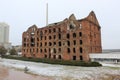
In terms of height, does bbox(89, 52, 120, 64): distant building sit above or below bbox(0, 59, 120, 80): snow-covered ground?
above

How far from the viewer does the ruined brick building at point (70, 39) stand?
5445 cm

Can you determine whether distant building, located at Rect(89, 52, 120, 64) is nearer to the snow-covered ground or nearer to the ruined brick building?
the ruined brick building

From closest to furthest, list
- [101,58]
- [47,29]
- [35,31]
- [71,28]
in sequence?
1. [101,58]
2. [71,28]
3. [47,29]
4. [35,31]

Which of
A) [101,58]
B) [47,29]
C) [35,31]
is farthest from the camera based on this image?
[35,31]

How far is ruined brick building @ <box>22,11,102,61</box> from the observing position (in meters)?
54.5

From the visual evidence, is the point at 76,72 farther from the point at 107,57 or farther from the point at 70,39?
the point at 70,39

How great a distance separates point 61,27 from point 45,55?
43.5ft

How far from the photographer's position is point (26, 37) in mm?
76688

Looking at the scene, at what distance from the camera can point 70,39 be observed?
57.2 m

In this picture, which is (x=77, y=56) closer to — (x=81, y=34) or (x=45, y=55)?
(x=81, y=34)

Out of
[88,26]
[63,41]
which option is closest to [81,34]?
[88,26]

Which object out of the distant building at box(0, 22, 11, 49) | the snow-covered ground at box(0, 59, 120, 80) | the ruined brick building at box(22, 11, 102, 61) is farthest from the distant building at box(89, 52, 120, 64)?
the distant building at box(0, 22, 11, 49)

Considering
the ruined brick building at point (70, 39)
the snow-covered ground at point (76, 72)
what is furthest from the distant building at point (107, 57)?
the snow-covered ground at point (76, 72)

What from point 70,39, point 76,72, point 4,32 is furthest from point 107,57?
point 4,32
